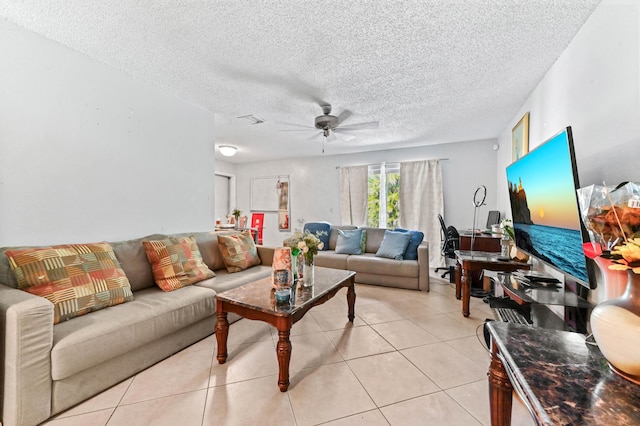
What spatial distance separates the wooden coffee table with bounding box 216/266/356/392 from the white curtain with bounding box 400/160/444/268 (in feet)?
11.0

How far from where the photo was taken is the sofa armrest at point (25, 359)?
1259mm

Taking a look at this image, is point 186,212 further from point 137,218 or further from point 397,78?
point 397,78

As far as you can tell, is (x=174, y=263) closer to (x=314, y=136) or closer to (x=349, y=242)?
(x=349, y=242)

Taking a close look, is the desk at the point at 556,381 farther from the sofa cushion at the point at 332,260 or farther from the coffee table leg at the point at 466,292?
the sofa cushion at the point at 332,260

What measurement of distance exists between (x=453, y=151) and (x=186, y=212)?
15.2ft

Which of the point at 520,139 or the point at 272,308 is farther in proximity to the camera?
the point at 520,139

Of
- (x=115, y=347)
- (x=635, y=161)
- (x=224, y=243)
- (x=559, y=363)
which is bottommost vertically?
(x=115, y=347)

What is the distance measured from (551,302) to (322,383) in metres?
1.45

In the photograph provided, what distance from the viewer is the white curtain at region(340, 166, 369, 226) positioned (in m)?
5.65

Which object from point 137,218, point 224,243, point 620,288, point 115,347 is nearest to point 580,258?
point 620,288

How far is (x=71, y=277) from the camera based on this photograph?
5.55 ft

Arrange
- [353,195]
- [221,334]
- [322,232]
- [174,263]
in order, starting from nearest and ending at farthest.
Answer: [221,334]
[174,263]
[322,232]
[353,195]

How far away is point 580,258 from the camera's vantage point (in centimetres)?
126

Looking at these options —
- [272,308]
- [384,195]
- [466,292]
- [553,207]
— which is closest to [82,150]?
[272,308]
